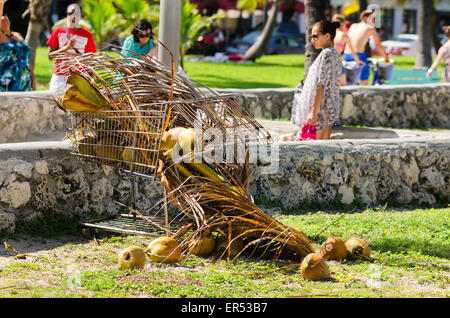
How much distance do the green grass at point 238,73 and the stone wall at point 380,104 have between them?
21.1 feet

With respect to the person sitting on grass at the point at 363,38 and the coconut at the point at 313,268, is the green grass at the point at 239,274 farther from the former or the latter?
the person sitting on grass at the point at 363,38

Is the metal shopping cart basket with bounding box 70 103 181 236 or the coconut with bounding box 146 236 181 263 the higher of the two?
the metal shopping cart basket with bounding box 70 103 181 236

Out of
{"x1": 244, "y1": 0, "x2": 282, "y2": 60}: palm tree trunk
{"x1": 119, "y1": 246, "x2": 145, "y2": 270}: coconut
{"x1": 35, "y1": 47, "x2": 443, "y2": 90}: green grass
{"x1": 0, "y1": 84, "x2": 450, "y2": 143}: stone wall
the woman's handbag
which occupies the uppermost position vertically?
{"x1": 244, "y1": 0, "x2": 282, "y2": 60}: palm tree trunk

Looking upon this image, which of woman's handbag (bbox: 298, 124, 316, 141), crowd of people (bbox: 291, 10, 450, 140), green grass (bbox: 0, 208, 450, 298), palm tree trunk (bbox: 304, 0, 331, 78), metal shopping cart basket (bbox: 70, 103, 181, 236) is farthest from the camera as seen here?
palm tree trunk (bbox: 304, 0, 331, 78)

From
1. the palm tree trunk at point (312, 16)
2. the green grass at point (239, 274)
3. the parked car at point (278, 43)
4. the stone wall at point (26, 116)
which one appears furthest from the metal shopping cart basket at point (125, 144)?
the parked car at point (278, 43)

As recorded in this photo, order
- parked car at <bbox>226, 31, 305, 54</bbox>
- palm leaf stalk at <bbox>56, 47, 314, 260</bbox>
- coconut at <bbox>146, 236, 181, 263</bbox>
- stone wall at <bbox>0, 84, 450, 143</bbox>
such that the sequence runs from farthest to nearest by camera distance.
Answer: parked car at <bbox>226, 31, 305, 54</bbox> → stone wall at <bbox>0, 84, 450, 143</bbox> → palm leaf stalk at <bbox>56, 47, 314, 260</bbox> → coconut at <bbox>146, 236, 181, 263</bbox>

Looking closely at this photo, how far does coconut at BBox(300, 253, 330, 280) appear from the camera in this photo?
4988 millimetres

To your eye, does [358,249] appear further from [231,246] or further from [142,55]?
[142,55]

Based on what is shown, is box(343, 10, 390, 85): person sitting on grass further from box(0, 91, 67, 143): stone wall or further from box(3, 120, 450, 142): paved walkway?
box(0, 91, 67, 143): stone wall

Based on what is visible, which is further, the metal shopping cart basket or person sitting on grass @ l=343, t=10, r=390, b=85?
person sitting on grass @ l=343, t=10, r=390, b=85

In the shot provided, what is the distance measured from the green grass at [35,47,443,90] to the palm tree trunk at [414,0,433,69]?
4.49 metres

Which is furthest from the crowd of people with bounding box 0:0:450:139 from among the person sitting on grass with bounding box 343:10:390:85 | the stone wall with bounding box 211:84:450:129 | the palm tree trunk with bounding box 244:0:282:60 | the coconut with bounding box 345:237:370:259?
the palm tree trunk with bounding box 244:0:282:60

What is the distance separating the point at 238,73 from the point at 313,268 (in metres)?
18.3
